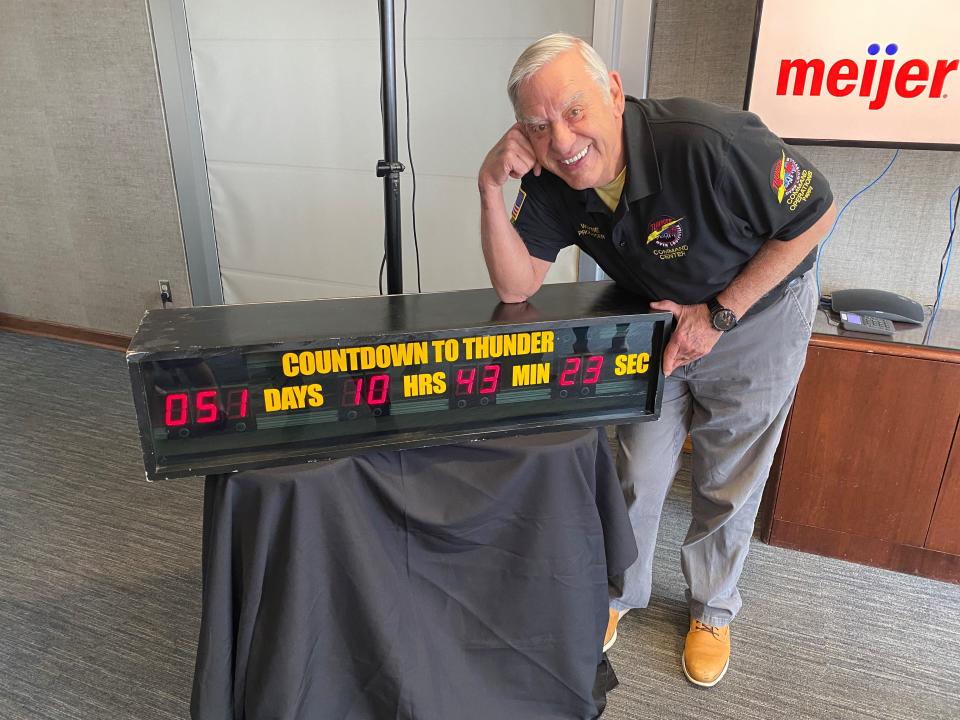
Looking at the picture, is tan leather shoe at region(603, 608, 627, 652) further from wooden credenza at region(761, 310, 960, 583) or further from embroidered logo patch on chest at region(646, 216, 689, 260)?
embroidered logo patch on chest at region(646, 216, 689, 260)

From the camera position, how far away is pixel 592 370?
4.13ft

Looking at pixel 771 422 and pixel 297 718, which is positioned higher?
pixel 771 422

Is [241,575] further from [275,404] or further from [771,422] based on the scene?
[771,422]

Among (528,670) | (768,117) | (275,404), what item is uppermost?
(768,117)

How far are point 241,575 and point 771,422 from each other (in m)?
1.09

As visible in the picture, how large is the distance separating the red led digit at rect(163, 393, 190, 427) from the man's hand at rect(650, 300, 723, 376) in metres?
0.79

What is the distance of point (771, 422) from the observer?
1525mm

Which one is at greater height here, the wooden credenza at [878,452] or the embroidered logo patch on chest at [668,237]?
the embroidered logo patch on chest at [668,237]

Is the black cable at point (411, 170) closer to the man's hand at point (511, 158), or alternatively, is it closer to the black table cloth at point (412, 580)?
the man's hand at point (511, 158)

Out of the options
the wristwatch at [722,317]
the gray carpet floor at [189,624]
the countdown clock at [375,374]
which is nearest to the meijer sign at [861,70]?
the wristwatch at [722,317]

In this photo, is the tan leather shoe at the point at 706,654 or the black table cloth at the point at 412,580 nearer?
the black table cloth at the point at 412,580

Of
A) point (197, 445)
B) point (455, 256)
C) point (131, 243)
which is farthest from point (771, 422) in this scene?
point (131, 243)

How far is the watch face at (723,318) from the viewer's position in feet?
4.35

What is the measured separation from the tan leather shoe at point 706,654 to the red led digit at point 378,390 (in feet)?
3.37
